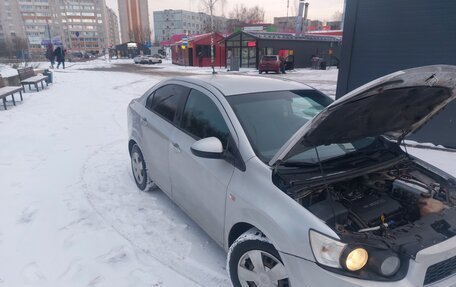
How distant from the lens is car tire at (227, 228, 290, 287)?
219 cm

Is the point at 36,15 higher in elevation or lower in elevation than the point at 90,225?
higher

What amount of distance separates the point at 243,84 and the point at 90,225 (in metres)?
2.38

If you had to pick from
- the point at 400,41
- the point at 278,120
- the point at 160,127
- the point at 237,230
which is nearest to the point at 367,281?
the point at 237,230

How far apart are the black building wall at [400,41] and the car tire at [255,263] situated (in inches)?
240

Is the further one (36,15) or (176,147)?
(36,15)

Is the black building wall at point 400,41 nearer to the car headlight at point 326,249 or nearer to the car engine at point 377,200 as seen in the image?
the car engine at point 377,200

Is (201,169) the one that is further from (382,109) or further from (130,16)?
(130,16)

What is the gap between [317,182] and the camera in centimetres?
225

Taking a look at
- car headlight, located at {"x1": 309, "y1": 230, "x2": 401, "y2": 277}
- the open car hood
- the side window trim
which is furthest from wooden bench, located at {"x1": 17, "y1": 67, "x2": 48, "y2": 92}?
car headlight, located at {"x1": 309, "y1": 230, "x2": 401, "y2": 277}

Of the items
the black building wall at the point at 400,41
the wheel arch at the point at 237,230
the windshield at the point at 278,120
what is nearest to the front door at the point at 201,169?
the wheel arch at the point at 237,230

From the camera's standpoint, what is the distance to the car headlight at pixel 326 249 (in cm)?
188

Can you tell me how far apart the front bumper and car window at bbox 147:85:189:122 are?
7.22 feet

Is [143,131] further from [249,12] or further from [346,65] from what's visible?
[249,12]

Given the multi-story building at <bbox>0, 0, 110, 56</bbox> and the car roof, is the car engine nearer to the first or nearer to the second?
the car roof
